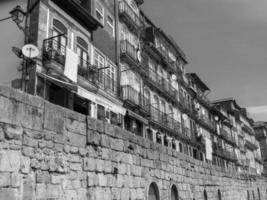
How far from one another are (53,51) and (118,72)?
20.0 ft

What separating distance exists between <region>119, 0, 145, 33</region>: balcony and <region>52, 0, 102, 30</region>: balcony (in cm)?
405

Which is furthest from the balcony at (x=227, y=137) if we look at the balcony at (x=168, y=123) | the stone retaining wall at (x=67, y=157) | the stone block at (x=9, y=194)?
the stone block at (x=9, y=194)

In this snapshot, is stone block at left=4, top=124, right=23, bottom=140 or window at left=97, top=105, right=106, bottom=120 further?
window at left=97, top=105, right=106, bottom=120

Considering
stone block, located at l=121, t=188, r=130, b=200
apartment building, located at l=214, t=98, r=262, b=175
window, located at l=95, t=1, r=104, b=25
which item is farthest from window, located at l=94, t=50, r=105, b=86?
apartment building, located at l=214, t=98, r=262, b=175

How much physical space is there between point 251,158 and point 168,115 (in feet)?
121

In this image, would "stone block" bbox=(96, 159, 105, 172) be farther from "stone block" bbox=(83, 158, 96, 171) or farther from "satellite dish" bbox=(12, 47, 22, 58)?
"satellite dish" bbox=(12, 47, 22, 58)

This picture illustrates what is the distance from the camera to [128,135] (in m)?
9.21

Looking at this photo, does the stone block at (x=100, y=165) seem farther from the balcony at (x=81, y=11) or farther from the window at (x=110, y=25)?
the window at (x=110, y=25)

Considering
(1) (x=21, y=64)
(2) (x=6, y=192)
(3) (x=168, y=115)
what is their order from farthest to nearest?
(3) (x=168, y=115) → (1) (x=21, y=64) → (2) (x=6, y=192)

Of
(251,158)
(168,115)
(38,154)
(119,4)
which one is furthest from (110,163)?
(251,158)

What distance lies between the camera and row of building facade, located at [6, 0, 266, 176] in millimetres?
11398

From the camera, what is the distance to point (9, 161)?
5379 mm

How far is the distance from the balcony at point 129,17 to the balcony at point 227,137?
23.2m

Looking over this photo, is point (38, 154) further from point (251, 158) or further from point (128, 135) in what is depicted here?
point (251, 158)
